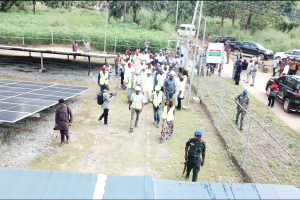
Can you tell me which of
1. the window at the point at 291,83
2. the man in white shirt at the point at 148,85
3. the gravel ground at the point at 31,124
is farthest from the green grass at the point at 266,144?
the gravel ground at the point at 31,124

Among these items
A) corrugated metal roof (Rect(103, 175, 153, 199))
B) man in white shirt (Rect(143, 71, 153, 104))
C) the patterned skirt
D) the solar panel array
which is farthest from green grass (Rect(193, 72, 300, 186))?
→ the solar panel array

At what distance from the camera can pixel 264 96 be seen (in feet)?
50.2

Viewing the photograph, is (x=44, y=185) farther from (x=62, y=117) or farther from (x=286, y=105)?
(x=286, y=105)

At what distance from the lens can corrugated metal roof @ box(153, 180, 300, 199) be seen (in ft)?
12.0

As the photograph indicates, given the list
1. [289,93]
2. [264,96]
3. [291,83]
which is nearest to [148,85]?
[289,93]

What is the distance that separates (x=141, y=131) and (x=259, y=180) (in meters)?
4.42

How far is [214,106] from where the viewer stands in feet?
42.2

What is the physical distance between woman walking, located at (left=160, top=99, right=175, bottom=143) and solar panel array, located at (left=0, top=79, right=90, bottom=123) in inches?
166

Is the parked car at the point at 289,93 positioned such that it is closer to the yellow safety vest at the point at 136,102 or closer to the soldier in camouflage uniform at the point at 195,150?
the yellow safety vest at the point at 136,102

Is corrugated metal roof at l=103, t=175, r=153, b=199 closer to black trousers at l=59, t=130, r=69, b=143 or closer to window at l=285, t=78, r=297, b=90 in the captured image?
black trousers at l=59, t=130, r=69, b=143

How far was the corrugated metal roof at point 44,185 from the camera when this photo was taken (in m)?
3.52

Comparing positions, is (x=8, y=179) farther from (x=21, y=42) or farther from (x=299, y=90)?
(x=21, y=42)

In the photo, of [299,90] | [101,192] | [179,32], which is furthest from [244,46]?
[101,192]

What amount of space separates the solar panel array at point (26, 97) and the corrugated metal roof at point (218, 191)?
5.84 metres
